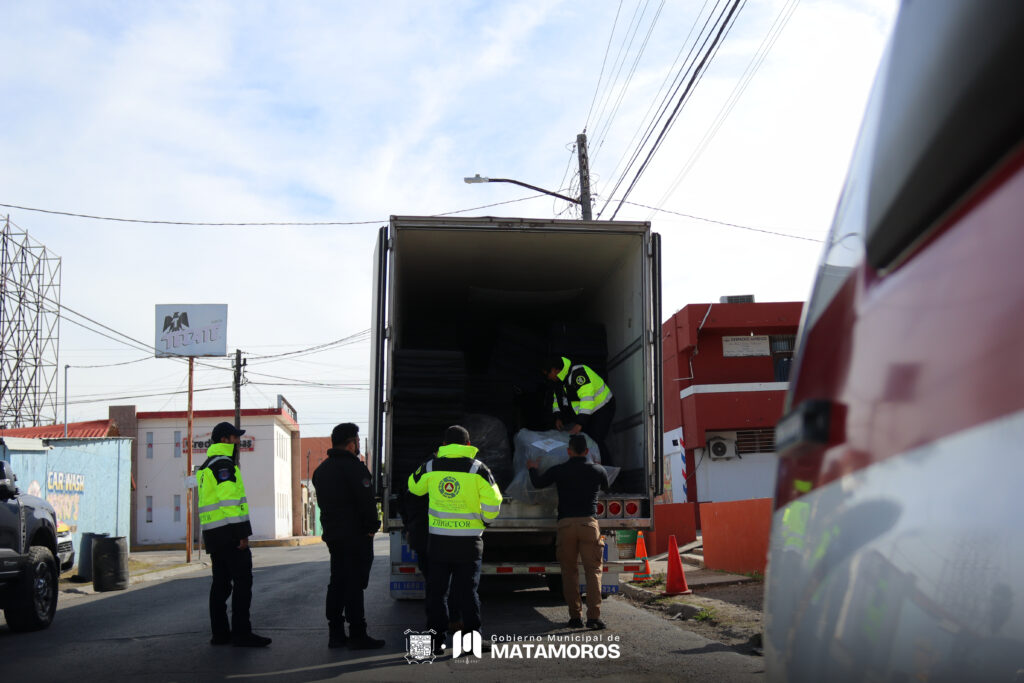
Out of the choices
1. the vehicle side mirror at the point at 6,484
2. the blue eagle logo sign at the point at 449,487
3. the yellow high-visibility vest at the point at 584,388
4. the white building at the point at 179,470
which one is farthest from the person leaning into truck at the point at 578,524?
the white building at the point at 179,470

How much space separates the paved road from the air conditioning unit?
14.0 meters

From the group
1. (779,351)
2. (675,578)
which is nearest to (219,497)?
(675,578)

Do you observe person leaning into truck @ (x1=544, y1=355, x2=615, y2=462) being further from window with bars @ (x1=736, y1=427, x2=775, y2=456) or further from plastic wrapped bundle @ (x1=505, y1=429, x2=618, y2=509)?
window with bars @ (x1=736, y1=427, x2=775, y2=456)

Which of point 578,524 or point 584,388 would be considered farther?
point 584,388

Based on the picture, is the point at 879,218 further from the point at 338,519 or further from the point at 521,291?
the point at 521,291

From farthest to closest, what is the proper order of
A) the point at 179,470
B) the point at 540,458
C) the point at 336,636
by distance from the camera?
1. the point at 179,470
2. the point at 540,458
3. the point at 336,636

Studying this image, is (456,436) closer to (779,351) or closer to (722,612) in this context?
(722,612)

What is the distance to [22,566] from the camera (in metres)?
9.80

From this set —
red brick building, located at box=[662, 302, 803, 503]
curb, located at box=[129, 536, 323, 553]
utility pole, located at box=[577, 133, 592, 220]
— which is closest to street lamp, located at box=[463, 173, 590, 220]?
utility pole, located at box=[577, 133, 592, 220]

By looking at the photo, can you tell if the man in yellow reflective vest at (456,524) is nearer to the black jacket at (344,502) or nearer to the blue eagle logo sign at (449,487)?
the blue eagle logo sign at (449,487)

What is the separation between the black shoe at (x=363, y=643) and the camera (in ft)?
26.0

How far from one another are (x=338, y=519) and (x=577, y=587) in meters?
2.39

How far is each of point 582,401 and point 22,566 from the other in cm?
577

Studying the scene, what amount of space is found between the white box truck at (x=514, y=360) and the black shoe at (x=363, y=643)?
1.37 meters
